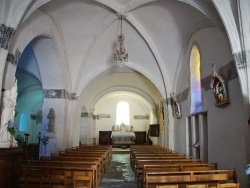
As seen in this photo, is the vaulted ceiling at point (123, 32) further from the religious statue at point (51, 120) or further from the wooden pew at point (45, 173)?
the wooden pew at point (45, 173)

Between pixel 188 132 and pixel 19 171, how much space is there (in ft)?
28.0

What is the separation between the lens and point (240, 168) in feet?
23.9

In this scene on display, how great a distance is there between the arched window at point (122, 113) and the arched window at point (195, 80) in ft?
61.4

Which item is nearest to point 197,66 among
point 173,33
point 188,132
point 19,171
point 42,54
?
point 173,33

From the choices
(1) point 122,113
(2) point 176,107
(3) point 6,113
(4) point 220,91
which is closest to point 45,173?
(3) point 6,113

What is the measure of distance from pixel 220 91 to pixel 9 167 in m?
6.50

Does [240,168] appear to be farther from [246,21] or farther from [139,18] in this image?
[139,18]

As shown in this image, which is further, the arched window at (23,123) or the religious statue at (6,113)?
the arched window at (23,123)

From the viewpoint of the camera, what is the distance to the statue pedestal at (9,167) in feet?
18.5

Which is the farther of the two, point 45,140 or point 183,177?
point 45,140

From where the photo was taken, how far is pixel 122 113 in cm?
3033

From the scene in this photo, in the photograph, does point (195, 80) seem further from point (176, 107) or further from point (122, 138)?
point (122, 138)

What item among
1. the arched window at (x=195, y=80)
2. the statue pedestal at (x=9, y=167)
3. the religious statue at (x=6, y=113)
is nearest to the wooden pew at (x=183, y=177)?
the statue pedestal at (x=9, y=167)

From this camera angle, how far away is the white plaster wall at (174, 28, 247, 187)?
7.35 m
